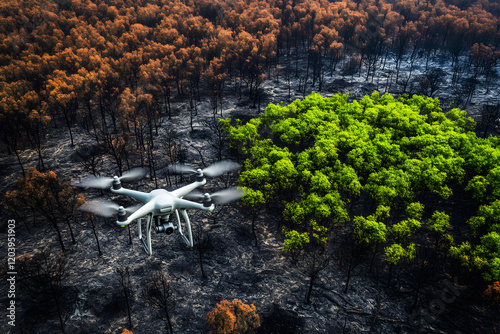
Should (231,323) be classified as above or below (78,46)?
below

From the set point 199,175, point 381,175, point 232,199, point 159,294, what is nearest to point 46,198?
point 159,294

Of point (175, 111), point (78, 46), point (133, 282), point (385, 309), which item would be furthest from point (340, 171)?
point (78, 46)

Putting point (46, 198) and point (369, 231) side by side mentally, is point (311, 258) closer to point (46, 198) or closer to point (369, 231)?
point (369, 231)

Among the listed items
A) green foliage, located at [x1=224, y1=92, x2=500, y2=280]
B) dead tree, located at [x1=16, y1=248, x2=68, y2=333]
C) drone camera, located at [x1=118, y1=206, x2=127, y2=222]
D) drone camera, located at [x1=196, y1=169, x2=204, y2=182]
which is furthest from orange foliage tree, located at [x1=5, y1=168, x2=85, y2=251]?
drone camera, located at [x1=118, y1=206, x2=127, y2=222]

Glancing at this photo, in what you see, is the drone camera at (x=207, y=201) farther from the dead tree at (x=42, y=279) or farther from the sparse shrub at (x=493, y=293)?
the sparse shrub at (x=493, y=293)

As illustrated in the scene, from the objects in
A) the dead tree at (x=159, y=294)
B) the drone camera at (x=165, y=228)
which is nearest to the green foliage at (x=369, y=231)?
the dead tree at (x=159, y=294)

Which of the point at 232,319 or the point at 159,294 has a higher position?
the point at 232,319

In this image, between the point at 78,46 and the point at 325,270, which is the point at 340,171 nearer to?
the point at 325,270

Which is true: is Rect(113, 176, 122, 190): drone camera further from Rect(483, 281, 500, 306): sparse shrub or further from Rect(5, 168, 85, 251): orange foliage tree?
Rect(483, 281, 500, 306): sparse shrub
